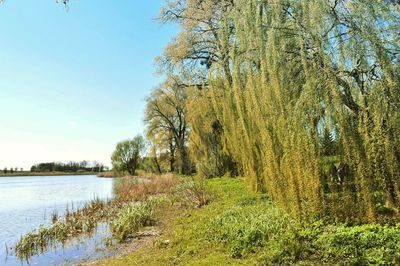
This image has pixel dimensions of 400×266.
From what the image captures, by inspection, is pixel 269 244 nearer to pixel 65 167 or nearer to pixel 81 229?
pixel 81 229

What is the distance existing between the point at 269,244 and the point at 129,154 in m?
51.8

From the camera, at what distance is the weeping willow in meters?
5.50

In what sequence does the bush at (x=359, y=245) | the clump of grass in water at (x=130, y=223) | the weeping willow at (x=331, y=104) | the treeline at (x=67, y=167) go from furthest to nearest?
1. the treeline at (x=67, y=167)
2. the clump of grass in water at (x=130, y=223)
3. the weeping willow at (x=331, y=104)
4. the bush at (x=359, y=245)

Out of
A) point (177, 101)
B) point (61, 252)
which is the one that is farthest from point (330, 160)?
point (177, 101)

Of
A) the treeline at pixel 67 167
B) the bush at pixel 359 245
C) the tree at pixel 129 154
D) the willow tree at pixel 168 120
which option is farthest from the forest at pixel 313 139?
the treeline at pixel 67 167

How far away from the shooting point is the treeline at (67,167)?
89625 millimetres

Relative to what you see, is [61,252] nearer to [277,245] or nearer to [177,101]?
[277,245]

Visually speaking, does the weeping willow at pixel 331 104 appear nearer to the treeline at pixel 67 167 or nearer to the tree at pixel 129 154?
the tree at pixel 129 154

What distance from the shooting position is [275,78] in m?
6.44

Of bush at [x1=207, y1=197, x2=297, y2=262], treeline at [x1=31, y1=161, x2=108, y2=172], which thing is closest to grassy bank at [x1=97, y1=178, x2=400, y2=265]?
bush at [x1=207, y1=197, x2=297, y2=262]

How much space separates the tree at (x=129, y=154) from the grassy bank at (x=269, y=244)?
4851cm

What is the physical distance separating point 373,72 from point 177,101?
3170 cm

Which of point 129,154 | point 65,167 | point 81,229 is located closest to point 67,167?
point 65,167

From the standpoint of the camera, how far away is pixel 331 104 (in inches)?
221
